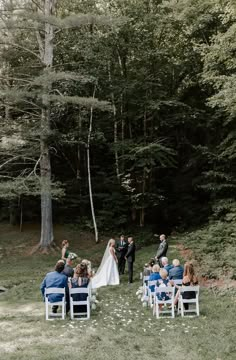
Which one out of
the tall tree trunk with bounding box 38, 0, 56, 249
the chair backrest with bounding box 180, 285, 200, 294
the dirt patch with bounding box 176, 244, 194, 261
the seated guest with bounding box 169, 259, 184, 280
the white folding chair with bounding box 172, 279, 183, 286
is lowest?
the chair backrest with bounding box 180, 285, 200, 294

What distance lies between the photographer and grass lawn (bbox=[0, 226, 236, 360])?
7180mm

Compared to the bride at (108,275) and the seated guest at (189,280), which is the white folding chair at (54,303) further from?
the bride at (108,275)

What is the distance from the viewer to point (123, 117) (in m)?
25.1

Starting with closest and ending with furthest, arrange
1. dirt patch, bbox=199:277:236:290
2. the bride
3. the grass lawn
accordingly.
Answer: the grass lawn, dirt patch, bbox=199:277:236:290, the bride

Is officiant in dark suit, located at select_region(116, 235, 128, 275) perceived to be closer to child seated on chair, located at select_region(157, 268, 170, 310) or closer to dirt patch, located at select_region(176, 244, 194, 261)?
dirt patch, located at select_region(176, 244, 194, 261)

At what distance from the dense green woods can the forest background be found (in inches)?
2.9

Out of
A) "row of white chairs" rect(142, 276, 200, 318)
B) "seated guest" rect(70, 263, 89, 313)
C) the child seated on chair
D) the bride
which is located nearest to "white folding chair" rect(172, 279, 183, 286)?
"row of white chairs" rect(142, 276, 200, 318)

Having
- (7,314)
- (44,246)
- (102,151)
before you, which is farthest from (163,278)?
(102,151)

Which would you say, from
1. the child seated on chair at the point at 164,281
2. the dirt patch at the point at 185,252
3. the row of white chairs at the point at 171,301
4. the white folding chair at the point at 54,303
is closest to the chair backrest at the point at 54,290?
the white folding chair at the point at 54,303

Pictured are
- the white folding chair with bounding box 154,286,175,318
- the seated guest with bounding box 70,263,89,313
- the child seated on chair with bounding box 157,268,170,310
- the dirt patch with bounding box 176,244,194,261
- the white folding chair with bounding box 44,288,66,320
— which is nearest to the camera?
the white folding chair with bounding box 44,288,66,320

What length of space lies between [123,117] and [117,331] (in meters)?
18.1

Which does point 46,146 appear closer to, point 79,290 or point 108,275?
point 108,275

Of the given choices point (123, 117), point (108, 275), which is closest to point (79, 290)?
point (108, 275)

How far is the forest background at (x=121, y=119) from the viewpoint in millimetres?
20734
